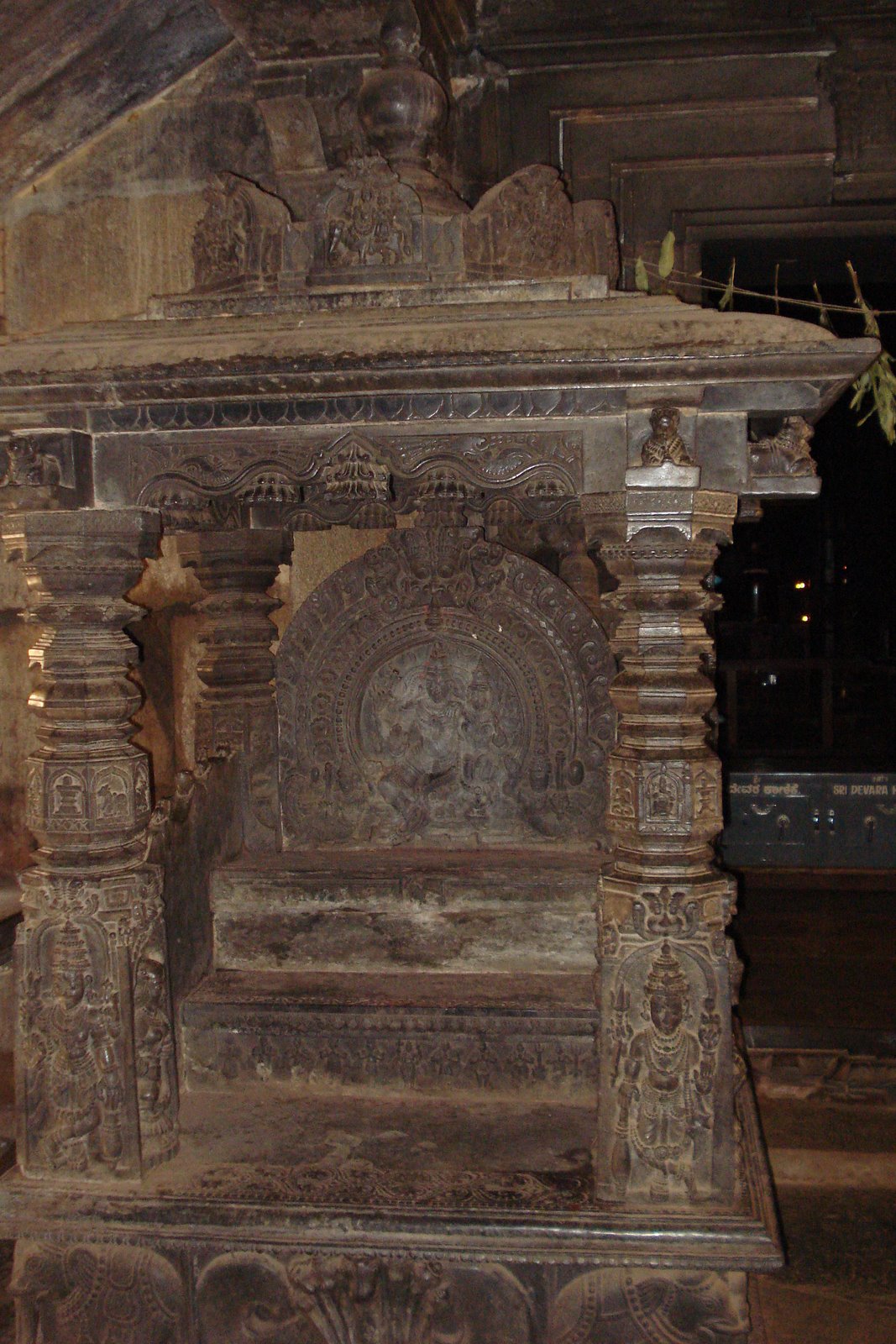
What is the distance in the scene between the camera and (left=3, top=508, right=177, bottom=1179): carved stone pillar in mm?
2898

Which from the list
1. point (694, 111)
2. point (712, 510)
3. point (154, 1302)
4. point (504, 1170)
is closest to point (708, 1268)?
point (504, 1170)

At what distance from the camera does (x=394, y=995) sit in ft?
11.6

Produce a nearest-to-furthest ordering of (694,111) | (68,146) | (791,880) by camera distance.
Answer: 1. (694,111)
2. (68,146)
3. (791,880)

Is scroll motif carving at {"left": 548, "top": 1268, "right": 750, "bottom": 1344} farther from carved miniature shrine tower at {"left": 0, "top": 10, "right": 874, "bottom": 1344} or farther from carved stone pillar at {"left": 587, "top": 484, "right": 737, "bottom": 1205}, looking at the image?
carved stone pillar at {"left": 587, "top": 484, "right": 737, "bottom": 1205}

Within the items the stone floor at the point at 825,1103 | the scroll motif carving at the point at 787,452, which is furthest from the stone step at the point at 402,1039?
the scroll motif carving at the point at 787,452

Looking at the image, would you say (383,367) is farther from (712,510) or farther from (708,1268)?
(708,1268)

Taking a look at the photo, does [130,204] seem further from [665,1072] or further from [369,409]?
[665,1072]

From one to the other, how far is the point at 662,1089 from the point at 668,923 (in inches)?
17.0

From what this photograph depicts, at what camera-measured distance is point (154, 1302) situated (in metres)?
2.96

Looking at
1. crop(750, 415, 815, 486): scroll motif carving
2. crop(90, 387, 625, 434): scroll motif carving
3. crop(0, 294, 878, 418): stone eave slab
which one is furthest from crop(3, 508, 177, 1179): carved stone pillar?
crop(750, 415, 815, 486): scroll motif carving

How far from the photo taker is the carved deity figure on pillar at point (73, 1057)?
2.91m

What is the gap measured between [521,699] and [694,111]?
2543mm

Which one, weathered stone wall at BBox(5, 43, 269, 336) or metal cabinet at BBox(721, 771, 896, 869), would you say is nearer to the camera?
weathered stone wall at BBox(5, 43, 269, 336)

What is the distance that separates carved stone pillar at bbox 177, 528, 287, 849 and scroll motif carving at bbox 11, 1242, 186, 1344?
63.2 inches
